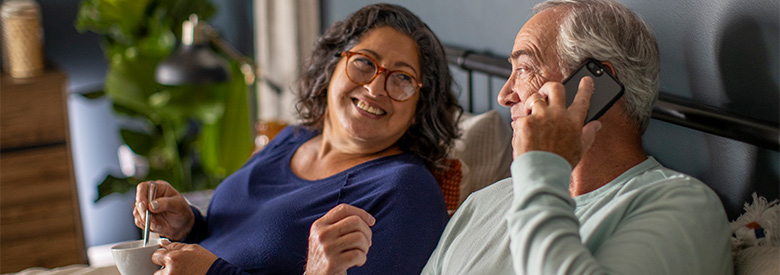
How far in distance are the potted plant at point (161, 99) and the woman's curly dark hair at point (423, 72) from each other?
1.41 meters

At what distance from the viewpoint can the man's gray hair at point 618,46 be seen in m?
1.00

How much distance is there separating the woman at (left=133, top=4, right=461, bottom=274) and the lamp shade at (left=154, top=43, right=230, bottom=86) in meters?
0.68

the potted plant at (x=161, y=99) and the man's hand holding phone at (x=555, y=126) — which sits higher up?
the man's hand holding phone at (x=555, y=126)

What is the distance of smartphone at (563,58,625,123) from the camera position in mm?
947

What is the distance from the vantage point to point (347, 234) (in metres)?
1.06

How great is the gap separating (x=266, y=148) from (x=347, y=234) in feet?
2.47

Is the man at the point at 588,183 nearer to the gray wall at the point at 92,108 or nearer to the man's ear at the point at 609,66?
the man's ear at the point at 609,66

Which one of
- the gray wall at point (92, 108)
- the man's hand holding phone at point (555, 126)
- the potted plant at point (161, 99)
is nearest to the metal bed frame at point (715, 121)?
the man's hand holding phone at point (555, 126)

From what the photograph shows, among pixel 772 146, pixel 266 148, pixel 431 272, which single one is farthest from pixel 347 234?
pixel 266 148

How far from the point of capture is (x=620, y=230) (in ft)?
2.86

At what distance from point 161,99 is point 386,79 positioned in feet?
5.65

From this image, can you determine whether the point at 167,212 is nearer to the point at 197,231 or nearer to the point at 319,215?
the point at 197,231

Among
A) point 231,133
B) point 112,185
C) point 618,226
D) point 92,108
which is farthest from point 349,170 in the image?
point 92,108

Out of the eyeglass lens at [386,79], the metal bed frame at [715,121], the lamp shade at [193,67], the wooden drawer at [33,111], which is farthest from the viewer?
the wooden drawer at [33,111]
